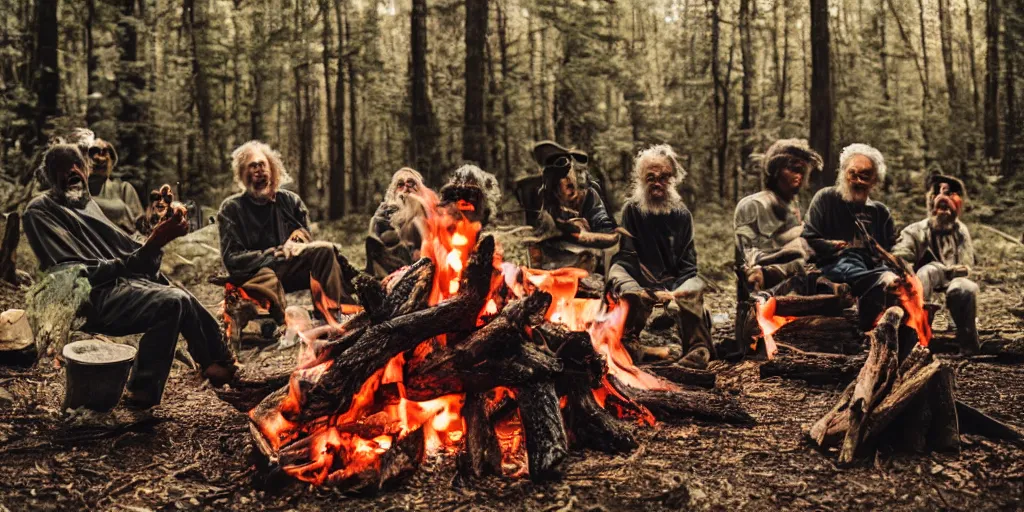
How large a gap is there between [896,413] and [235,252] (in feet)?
17.1

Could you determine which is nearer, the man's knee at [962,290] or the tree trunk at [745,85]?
the man's knee at [962,290]

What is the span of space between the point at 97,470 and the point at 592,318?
3.09m

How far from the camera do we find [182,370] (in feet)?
19.7

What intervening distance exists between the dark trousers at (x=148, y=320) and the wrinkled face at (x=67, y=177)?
611 millimetres

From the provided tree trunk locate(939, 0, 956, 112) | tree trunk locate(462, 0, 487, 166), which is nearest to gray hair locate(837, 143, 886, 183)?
tree trunk locate(939, 0, 956, 112)

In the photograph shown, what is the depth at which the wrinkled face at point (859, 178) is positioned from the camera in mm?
6035

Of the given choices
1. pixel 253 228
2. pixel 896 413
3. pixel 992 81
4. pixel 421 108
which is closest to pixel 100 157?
pixel 253 228

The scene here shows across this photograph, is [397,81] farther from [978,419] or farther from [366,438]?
[978,419]

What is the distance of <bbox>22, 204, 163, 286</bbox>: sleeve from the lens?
463 centimetres

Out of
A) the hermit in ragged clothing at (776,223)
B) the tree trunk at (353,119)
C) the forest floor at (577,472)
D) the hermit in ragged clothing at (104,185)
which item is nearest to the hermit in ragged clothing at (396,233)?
the hermit in ragged clothing at (104,185)

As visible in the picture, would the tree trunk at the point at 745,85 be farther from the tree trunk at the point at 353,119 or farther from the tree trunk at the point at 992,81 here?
the tree trunk at the point at 353,119

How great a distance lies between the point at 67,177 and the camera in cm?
474

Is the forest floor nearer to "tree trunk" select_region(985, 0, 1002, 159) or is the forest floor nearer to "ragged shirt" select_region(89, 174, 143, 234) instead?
"ragged shirt" select_region(89, 174, 143, 234)

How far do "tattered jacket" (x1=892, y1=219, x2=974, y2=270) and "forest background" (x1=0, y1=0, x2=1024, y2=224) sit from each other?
314cm
